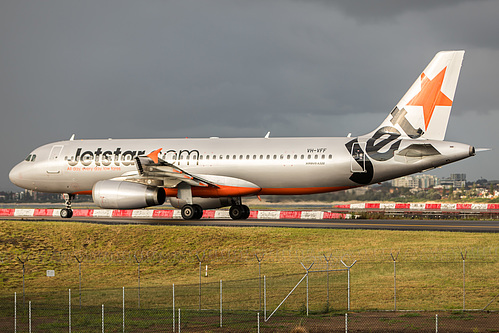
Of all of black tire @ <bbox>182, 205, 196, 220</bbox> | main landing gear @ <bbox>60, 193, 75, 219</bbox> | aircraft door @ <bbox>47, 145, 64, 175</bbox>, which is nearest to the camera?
black tire @ <bbox>182, 205, 196, 220</bbox>

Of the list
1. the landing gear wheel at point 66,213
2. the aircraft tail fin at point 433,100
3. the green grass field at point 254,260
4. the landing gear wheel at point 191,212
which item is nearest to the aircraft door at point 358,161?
the aircraft tail fin at point 433,100

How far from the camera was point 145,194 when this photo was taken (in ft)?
113

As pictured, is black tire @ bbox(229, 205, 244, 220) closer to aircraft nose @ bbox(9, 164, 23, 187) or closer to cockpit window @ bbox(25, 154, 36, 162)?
cockpit window @ bbox(25, 154, 36, 162)

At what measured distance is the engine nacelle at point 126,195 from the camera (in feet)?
113

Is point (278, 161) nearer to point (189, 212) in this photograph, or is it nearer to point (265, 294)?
point (189, 212)

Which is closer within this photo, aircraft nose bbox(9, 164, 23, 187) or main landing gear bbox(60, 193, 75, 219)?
main landing gear bbox(60, 193, 75, 219)

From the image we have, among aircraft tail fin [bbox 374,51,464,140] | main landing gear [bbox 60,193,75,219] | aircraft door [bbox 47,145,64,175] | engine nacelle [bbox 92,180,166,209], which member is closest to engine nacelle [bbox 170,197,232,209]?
engine nacelle [bbox 92,180,166,209]

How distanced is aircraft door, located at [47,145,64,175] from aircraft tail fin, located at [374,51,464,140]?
2181cm

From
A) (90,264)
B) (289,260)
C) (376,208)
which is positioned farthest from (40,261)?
(376,208)

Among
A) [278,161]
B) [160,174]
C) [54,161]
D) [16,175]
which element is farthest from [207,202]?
[16,175]

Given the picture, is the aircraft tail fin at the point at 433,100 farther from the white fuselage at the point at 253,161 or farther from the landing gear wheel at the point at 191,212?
the landing gear wheel at the point at 191,212

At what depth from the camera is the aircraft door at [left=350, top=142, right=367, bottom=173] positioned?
33.7 m

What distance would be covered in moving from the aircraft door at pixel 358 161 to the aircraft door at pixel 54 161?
19.4m

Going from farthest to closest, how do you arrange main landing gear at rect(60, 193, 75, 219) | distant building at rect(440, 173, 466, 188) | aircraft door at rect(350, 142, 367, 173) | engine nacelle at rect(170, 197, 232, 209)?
distant building at rect(440, 173, 466, 188), main landing gear at rect(60, 193, 75, 219), engine nacelle at rect(170, 197, 232, 209), aircraft door at rect(350, 142, 367, 173)
